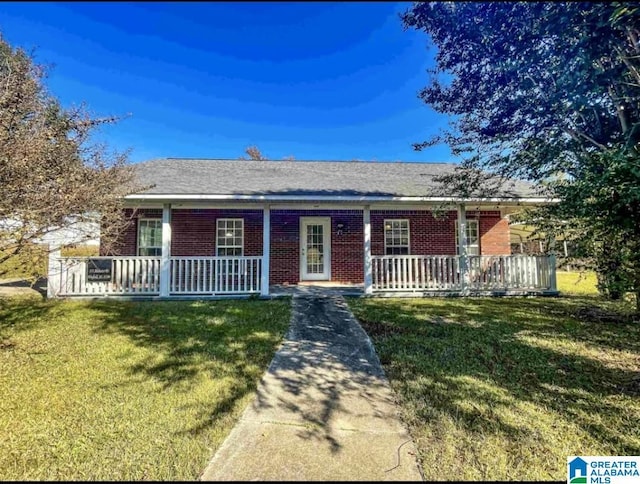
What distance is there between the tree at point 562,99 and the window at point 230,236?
297 inches

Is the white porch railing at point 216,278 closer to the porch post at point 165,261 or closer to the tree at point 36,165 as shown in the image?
Answer: the porch post at point 165,261

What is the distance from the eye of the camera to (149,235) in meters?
11.2

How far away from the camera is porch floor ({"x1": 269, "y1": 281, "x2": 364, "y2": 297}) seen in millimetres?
9511

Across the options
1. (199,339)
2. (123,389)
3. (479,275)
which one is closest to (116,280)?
(199,339)

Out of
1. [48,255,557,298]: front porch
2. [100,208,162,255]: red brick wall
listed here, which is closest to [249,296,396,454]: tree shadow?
[48,255,557,298]: front porch

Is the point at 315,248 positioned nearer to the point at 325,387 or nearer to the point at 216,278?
the point at 216,278

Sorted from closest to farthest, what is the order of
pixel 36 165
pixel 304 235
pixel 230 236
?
pixel 36 165, pixel 230 236, pixel 304 235

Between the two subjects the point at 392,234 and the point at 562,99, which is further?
the point at 392,234

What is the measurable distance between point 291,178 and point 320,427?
9.19 metres

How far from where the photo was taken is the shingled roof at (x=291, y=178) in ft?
31.1

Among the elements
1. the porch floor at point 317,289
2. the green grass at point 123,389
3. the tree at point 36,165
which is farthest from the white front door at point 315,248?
the tree at point 36,165

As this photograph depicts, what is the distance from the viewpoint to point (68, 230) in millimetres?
5395

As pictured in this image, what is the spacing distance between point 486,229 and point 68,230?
12.2 m

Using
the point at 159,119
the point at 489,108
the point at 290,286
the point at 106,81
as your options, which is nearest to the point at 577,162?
the point at 489,108
